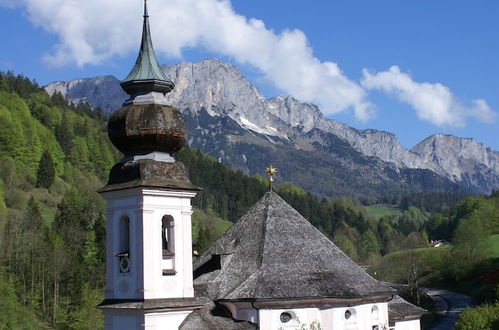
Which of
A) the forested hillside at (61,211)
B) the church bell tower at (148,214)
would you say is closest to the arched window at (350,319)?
the church bell tower at (148,214)

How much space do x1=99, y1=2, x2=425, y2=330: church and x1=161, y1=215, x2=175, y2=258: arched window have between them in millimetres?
39

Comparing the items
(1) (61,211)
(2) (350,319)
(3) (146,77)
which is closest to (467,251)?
(1) (61,211)

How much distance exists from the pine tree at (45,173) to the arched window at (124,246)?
123 m

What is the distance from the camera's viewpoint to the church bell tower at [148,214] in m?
29.3

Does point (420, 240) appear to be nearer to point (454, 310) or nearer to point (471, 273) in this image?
point (471, 273)

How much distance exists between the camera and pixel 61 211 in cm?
11981

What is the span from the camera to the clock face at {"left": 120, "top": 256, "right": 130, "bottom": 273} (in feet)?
98.3

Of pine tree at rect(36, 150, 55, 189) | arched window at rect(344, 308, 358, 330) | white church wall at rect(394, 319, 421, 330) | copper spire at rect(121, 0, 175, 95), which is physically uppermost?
pine tree at rect(36, 150, 55, 189)

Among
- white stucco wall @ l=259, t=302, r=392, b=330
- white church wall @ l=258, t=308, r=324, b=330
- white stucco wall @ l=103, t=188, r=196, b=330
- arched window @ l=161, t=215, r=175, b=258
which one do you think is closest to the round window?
white church wall @ l=258, t=308, r=324, b=330

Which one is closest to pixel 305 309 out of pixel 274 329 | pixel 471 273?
pixel 274 329

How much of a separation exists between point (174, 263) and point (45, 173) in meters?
124

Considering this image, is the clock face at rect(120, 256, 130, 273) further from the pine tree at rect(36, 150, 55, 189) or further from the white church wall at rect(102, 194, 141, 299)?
the pine tree at rect(36, 150, 55, 189)

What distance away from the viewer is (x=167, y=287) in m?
29.7

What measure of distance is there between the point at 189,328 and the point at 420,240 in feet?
569
